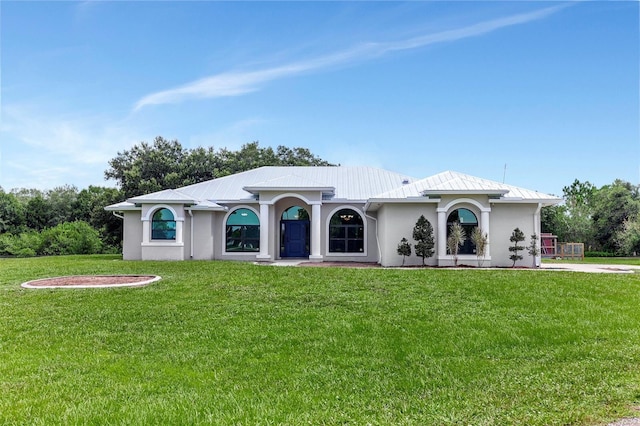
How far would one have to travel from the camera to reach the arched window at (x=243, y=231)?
68.4 feet

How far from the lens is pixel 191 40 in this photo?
1521cm

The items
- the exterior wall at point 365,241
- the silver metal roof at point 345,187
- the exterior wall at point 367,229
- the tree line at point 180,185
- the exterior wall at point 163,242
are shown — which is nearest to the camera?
the silver metal roof at point 345,187

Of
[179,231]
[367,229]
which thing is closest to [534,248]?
[367,229]

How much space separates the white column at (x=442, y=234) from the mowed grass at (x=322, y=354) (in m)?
5.92

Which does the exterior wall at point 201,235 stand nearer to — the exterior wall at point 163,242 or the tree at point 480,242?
the exterior wall at point 163,242

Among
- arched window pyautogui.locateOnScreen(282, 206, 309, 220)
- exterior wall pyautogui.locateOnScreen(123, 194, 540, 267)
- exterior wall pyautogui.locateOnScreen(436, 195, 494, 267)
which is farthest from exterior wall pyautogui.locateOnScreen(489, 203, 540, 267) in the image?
arched window pyautogui.locateOnScreen(282, 206, 309, 220)

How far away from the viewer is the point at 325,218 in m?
20.7

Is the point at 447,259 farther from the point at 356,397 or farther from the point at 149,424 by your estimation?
the point at 149,424

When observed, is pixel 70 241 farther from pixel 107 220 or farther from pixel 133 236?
pixel 133 236

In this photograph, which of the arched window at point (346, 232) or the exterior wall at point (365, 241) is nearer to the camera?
the exterior wall at point (365, 241)

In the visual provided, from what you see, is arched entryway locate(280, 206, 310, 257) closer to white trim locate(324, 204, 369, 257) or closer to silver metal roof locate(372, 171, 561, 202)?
white trim locate(324, 204, 369, 257)

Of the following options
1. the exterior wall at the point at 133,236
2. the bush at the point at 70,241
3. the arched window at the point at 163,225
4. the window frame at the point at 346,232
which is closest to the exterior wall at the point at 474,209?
the window frame at the point at 346,232

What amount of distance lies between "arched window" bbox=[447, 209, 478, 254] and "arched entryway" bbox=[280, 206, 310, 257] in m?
7.47

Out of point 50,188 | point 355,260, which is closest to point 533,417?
point 355,260
